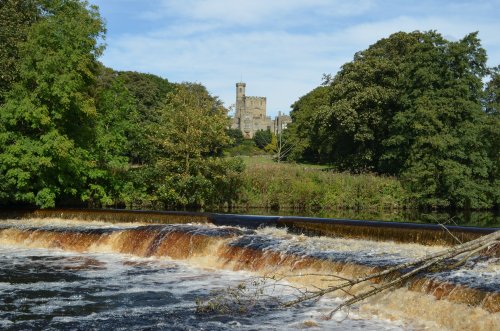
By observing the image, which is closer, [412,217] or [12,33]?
[412,217]

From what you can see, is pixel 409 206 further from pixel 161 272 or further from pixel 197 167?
pixel 161 272

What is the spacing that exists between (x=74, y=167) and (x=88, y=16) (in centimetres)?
759

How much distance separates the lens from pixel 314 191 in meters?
32.2

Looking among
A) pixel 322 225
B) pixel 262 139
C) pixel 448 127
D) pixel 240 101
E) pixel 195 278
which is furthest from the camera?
pixel 240 101

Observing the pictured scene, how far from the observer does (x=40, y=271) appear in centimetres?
1407

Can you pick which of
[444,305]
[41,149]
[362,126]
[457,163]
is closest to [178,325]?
[444,305]

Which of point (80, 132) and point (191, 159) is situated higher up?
point (80, 132)

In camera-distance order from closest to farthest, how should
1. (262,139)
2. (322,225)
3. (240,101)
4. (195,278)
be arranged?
(195,278), (322,225), (262,139), (240,101)

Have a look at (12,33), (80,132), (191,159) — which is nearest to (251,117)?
(191,159)

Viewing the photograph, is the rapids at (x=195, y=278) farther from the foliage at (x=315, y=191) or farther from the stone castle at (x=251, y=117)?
the stone castle at (x=251, y=117)

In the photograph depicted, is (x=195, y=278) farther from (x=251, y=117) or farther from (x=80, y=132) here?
(x=251, y=117)

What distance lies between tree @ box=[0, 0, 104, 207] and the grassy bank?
10366 mm

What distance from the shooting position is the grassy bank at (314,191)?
31828 mm

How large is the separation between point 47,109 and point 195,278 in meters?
14.6
